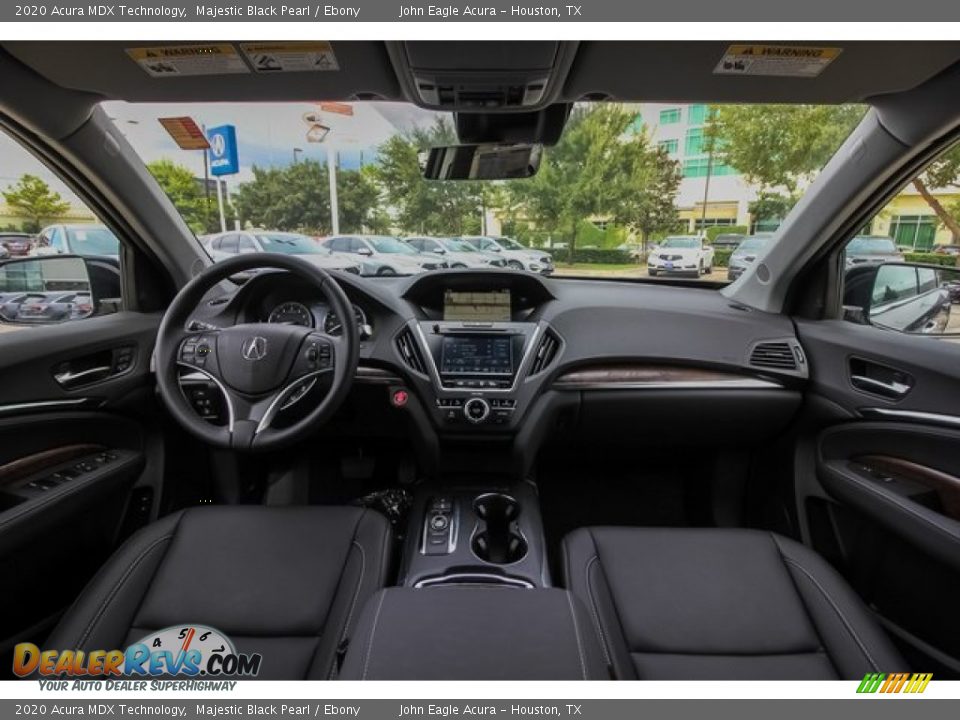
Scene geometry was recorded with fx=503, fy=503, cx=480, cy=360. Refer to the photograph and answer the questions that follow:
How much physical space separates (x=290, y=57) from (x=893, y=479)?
236 cm

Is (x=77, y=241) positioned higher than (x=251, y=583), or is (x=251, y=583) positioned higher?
(x=77, y=241)

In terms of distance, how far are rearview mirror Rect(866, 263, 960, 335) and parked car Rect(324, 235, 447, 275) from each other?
1889 millimetres

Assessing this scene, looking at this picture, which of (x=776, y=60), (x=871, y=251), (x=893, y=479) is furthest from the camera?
(x=871, y=251)

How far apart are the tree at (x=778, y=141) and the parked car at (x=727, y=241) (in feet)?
0.57

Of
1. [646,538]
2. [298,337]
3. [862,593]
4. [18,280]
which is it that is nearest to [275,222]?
[298,337]

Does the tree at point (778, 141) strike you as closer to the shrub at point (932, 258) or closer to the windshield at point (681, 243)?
the windshield at point (681, 243)

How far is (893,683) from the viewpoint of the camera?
119cm

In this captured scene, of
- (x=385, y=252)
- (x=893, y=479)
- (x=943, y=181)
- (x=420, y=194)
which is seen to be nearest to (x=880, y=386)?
(x=893, y=479)

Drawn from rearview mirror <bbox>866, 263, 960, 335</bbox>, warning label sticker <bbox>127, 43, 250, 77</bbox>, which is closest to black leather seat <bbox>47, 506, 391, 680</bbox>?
warning label sticker <bbox>127, 43, 250, 77</bbox>

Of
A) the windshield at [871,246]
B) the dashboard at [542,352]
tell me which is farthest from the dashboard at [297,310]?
the windshield at [871,246]

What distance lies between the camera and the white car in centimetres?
236

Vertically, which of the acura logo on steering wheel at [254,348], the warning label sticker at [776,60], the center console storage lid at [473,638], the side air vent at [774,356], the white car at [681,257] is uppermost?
the warning label sticker at [776,60]

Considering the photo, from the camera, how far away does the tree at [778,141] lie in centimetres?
179

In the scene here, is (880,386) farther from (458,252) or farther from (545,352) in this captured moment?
(458,252)
